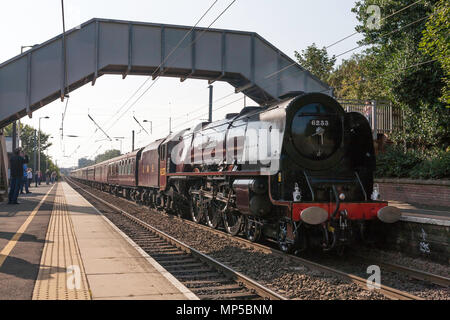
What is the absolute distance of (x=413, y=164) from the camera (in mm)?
17234

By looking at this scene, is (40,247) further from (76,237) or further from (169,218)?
(169,218)

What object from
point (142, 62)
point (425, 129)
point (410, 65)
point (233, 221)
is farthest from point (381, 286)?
point (142, 62)

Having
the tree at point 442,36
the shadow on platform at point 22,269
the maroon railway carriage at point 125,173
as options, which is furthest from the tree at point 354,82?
the shadow on platform at point 22,269

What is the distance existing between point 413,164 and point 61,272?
14.8 metres

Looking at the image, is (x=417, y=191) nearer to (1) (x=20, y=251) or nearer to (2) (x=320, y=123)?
(2) (x=320, y=123)

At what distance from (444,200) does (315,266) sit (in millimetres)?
8955

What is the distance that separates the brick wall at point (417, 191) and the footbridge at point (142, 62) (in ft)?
16.1

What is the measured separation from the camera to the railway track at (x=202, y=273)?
572cm

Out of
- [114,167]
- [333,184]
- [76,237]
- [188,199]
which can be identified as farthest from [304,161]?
[114,167]

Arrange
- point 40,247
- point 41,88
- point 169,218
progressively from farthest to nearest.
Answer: point 41,88 → point 169,218 → point 40,247

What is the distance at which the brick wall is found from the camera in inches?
565

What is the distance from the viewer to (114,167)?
30.4 metres

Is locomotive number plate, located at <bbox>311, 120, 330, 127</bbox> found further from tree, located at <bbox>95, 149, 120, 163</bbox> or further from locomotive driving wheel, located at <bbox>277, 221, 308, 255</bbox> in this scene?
tree, located at <bbox>95, 149, 120, 163</bbox>

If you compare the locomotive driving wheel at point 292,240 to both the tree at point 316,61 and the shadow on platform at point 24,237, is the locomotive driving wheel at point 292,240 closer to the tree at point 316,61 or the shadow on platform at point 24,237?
the shadow on platform at point 24,237
